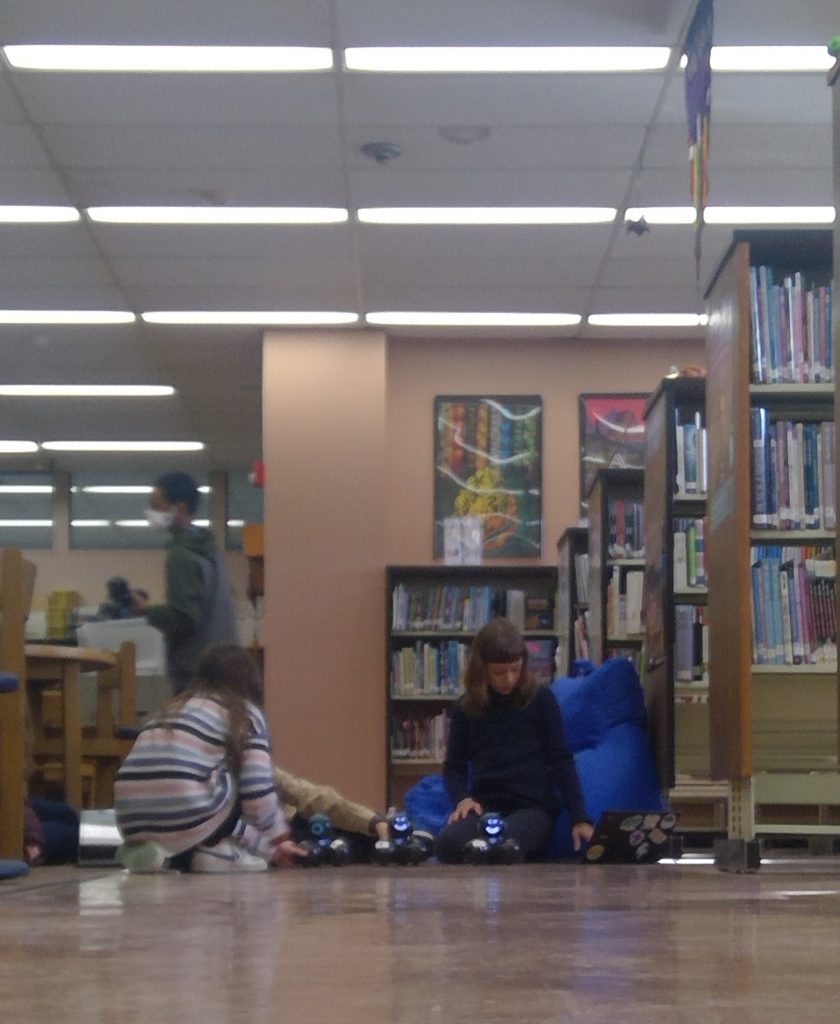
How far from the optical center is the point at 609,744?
18.1 feet

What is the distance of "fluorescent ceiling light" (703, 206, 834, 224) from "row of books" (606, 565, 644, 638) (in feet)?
5.54

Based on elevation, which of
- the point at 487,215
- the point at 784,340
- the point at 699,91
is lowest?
the point at 784,340

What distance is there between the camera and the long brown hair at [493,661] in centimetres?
529

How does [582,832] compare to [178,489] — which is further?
[178,489]

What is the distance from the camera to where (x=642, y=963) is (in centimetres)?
176

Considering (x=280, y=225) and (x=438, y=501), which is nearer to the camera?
(x=280, y=225)

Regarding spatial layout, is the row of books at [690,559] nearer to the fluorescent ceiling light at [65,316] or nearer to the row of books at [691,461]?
the row of books at [691,461]

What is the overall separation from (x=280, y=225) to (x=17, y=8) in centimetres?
217

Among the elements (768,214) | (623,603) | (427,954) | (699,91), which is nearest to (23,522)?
(623,603)

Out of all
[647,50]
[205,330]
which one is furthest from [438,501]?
[647,50]

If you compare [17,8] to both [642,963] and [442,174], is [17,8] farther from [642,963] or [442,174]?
[642,963]

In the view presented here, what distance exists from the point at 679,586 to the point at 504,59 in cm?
191

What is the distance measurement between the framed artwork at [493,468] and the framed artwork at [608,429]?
26 centimetres

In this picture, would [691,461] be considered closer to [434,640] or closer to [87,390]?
[434,640]
